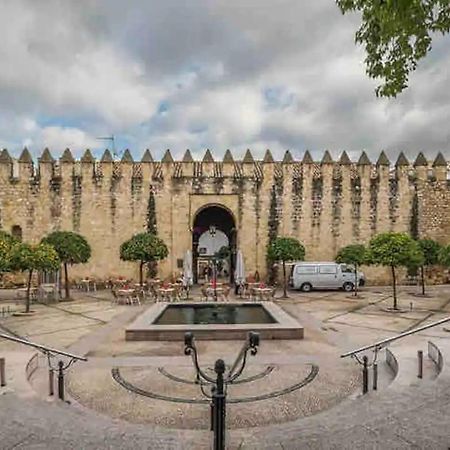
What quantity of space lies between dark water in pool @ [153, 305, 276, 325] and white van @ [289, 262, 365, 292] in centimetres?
748

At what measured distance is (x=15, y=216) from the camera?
24.4 metres

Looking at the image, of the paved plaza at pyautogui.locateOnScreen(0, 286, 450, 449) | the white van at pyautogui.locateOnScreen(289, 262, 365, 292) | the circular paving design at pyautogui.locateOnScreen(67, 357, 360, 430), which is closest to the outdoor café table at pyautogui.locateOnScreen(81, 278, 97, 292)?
the white van at pyautogui.locateOnScreen(289, 262, 365, 292)

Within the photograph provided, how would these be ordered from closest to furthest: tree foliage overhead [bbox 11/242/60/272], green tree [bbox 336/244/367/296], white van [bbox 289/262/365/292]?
tree foliage overhead [bbox 11/242/60/272], green tree [bbox 336/244/367/296], white van [bbox 289/262/365/292]

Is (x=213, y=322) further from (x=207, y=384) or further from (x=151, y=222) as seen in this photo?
(x=151, y=222)

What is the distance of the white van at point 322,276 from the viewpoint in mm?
22453

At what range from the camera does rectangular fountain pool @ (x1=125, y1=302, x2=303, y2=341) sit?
1062cm

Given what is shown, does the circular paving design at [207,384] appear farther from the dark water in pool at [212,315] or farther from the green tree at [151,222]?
the green tree at [151,222]

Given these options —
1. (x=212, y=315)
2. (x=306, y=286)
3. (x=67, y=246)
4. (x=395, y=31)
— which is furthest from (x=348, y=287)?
(x=395, y=31)

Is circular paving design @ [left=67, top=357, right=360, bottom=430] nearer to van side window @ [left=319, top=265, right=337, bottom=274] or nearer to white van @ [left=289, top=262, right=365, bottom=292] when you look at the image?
white van @ [left=289, top=262, right=365, bottom=292]

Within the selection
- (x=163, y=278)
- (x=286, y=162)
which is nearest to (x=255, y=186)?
(x=286, y=162)

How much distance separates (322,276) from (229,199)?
6794 mm

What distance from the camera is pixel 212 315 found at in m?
14.0

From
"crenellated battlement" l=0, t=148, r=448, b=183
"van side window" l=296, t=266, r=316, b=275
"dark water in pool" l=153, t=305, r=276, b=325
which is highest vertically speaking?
"crenellated battlement" l=0, t=148, r=448, b=183

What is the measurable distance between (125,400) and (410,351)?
574 cm
